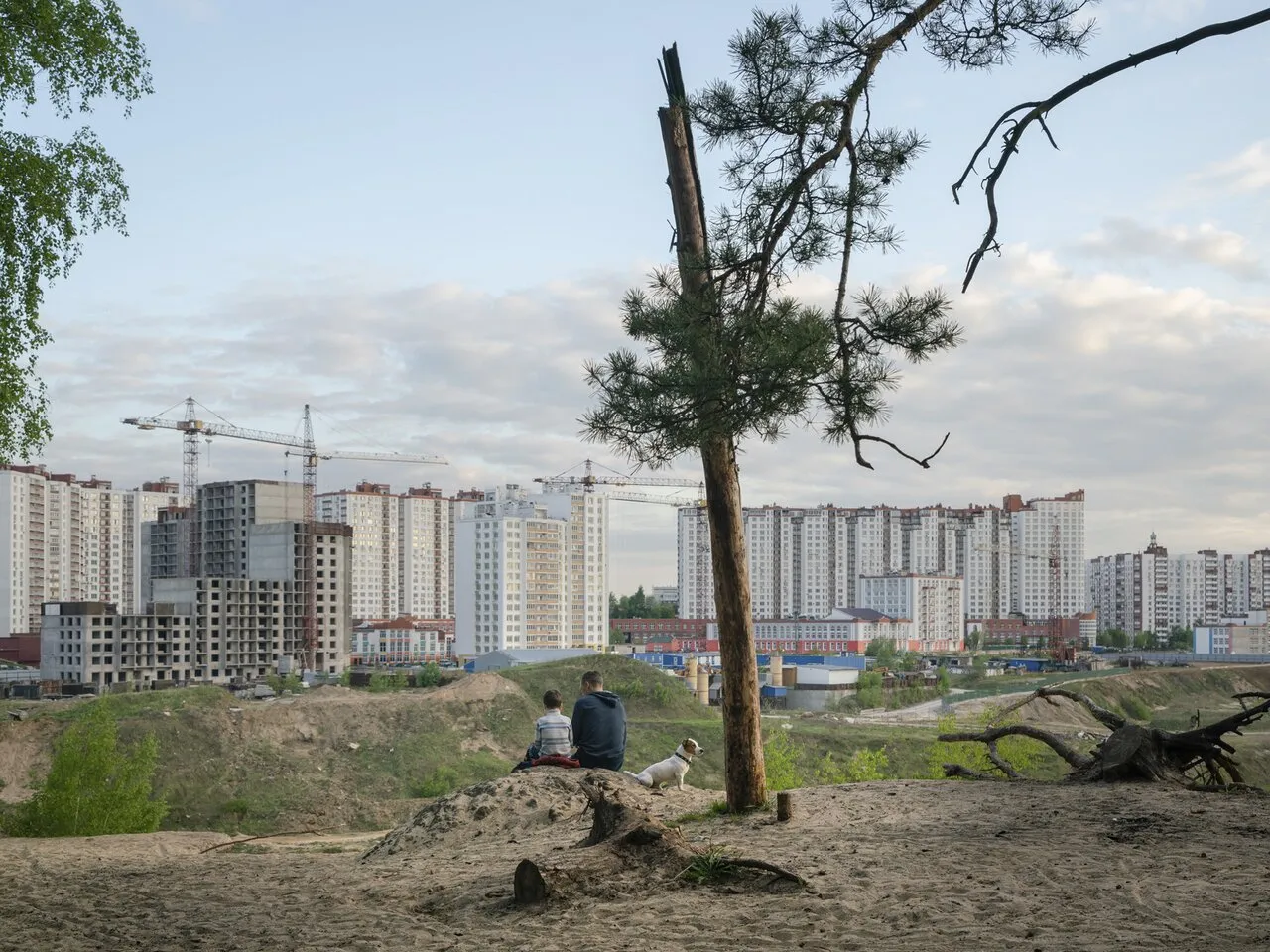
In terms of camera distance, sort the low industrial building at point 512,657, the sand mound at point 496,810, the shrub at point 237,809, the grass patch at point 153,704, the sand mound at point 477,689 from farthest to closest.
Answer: the low industrial building at point 512,657, the sand mound at point 477,689, the grass patch at point 153,704, the shrub at point 237,809, the sand mound at point 496,810

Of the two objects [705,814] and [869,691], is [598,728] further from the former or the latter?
[869,691]

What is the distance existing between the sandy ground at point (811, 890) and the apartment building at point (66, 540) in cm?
9596

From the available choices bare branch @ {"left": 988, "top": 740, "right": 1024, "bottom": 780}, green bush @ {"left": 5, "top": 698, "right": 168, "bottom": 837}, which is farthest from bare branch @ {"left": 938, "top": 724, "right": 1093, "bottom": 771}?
green bush @ {"left": 5, "top": 698, "right": 168, "bottom": 837}

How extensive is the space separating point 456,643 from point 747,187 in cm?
11026

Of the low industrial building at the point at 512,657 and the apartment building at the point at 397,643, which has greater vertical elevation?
the low industrial building at the point at 512,657

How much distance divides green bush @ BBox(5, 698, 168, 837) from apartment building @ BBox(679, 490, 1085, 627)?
412 ft

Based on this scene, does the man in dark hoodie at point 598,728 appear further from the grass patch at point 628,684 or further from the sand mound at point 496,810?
the grass patch at point 628,684

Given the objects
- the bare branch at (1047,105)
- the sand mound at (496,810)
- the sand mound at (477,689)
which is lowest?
the sand mound at (477,689)

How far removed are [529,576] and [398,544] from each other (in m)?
29.7

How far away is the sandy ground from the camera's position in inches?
236

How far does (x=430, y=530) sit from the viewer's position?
138250mm

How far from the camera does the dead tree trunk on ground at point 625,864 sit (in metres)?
6.96

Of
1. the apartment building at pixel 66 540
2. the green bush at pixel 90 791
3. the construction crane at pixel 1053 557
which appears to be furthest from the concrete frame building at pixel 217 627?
the construction crane at pixel 1053 557

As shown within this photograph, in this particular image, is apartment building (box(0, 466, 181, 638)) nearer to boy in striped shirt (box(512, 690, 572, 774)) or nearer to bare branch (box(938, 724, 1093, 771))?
boy in striped shirt (box(512, 690, 572, 774))
